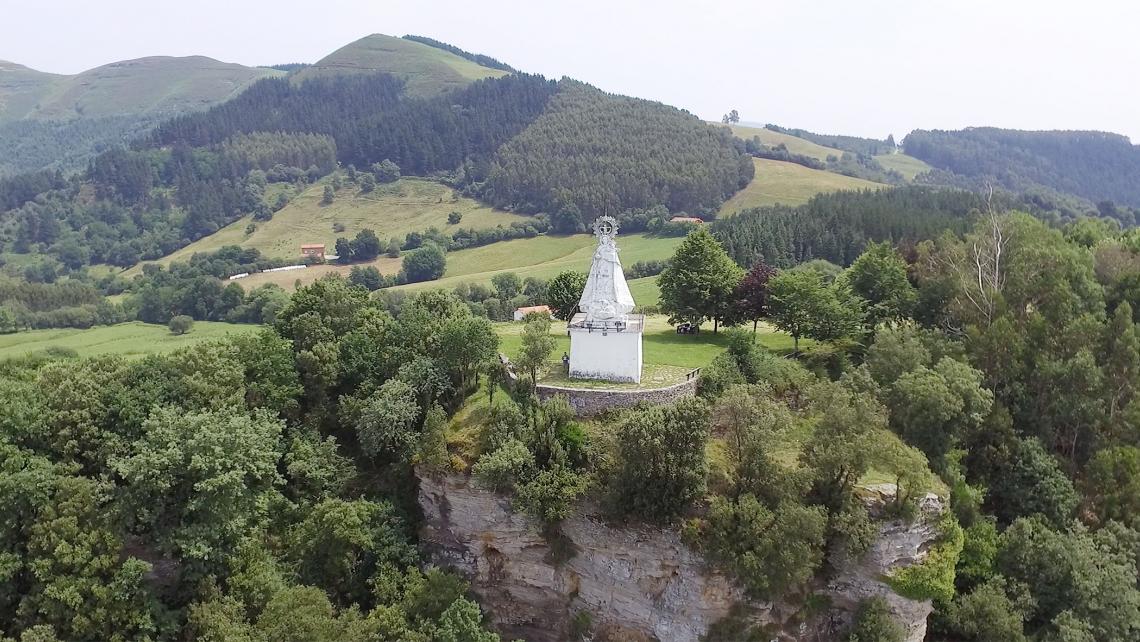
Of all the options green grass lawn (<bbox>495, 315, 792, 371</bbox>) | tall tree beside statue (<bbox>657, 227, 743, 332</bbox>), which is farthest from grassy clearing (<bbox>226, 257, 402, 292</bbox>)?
tall tree beside statue (<bbox>657, 227, 743, 332</bbox>)

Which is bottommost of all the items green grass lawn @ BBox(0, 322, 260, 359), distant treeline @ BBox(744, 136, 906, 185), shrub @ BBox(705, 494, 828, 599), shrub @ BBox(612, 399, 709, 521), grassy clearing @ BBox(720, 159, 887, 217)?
green grass lawn @ BBox(0, 322, 260, 359)

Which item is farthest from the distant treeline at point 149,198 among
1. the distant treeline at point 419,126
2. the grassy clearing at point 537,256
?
the grassy clearing at point 537,256

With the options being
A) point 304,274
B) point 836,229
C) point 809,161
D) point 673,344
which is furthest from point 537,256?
point 809,161

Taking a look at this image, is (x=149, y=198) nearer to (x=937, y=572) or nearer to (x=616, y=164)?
(x=616, y=164)

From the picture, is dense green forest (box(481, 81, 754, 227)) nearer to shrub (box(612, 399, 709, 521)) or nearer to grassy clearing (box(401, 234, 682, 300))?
grassy clearing (box(401, 234, 682, 300))

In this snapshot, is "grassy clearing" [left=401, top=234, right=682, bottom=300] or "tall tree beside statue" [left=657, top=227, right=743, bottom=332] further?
"grassy clearing" [left=401, top=234, right=682, bottom=300]

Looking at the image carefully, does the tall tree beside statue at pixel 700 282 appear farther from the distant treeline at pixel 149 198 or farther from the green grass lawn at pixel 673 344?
the distant treeline at pixel 149 198

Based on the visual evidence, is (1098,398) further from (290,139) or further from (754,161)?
(290,139)
